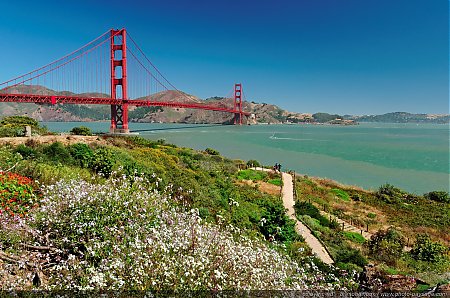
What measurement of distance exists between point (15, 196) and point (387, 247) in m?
15.3

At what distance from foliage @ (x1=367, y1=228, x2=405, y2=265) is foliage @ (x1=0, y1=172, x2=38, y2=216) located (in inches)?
525

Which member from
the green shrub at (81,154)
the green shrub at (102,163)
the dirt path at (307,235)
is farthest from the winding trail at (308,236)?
the green shrub at (81,154)

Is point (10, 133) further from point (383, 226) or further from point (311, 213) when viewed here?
point (383, 226)

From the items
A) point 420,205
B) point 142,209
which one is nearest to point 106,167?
point 142,209

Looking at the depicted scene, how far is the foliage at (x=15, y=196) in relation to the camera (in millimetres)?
6377

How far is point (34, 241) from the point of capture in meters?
5.52

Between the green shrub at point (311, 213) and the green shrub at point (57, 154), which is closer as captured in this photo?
the green shrub at point (57, 154)

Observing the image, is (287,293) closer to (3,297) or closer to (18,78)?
(3,297)

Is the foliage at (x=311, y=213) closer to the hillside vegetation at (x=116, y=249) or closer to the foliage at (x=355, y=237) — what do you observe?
the foliage at (x=355, y=237)

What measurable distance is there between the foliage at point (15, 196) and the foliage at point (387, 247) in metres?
13.3

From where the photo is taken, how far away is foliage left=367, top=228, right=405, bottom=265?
1405cm

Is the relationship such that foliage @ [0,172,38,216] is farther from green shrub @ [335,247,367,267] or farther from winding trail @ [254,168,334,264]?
green shrub @ [335,247,367,267]

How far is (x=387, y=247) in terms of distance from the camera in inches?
600

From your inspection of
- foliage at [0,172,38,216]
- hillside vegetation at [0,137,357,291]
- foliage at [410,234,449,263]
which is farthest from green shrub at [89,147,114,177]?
foliage at [410,234,449,263]
